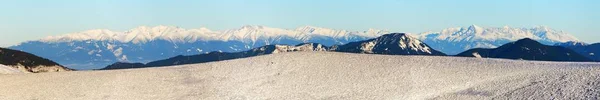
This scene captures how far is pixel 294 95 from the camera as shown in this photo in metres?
62.3

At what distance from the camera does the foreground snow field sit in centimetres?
5669

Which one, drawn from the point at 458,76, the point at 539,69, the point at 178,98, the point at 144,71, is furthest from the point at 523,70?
the point at 144,71

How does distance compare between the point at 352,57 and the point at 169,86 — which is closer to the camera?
the point at 169,86

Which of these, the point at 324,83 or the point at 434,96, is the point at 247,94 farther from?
the point at 434,96

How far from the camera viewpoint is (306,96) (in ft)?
202

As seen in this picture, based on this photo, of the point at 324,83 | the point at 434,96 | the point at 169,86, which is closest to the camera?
the point at 434,96

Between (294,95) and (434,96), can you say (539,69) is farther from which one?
(294,95)

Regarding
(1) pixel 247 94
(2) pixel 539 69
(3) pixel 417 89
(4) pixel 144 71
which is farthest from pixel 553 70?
(4) pixel 144 71

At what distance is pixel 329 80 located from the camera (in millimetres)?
67562

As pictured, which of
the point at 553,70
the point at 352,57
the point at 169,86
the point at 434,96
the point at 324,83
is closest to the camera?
the point at 434,96

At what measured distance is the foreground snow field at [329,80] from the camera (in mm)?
56688

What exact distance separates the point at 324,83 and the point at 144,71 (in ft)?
79.5

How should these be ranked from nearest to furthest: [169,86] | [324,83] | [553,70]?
[553,70] < [324,83] < [169,86]

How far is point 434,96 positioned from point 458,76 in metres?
8.02
